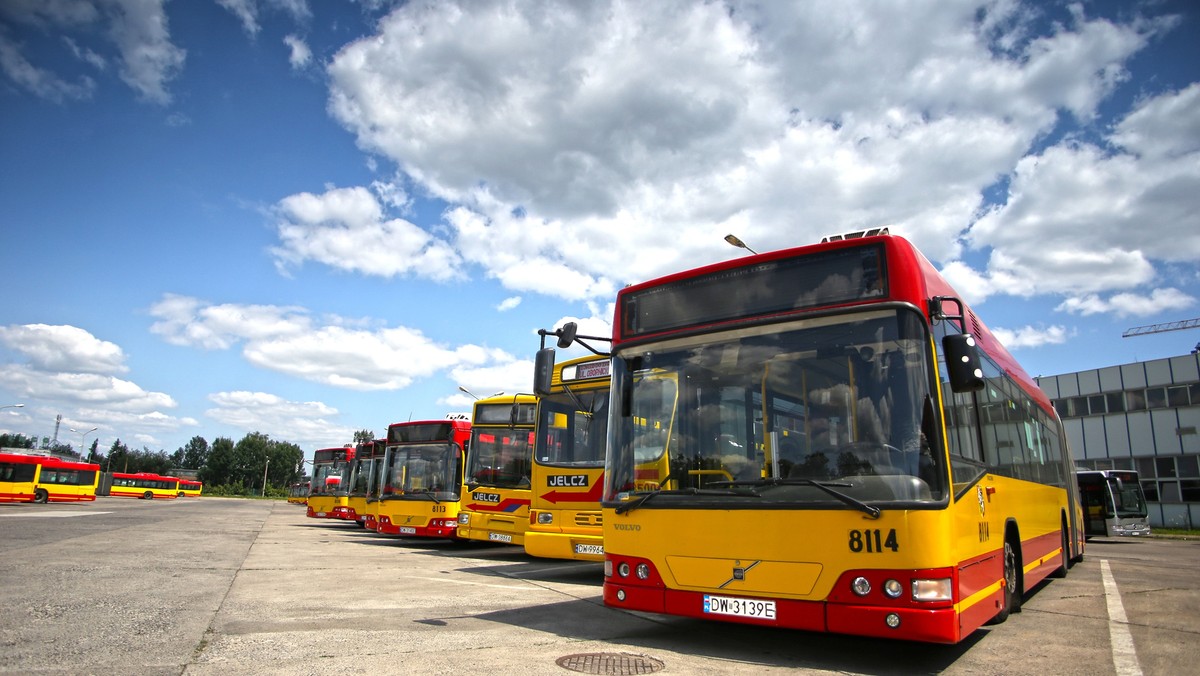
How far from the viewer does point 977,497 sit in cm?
577

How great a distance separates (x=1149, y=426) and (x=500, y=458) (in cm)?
4002

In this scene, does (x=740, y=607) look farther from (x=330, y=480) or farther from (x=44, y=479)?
(x=44, y=479)

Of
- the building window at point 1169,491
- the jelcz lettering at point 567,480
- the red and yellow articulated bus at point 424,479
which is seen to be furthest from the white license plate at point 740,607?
the building window at point 1169,491

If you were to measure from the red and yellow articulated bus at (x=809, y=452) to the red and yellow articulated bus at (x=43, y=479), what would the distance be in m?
52.7

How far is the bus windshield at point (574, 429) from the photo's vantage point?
11242 millimetres

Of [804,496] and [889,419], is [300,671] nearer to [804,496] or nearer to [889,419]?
[804,496]

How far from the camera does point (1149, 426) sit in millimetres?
39375

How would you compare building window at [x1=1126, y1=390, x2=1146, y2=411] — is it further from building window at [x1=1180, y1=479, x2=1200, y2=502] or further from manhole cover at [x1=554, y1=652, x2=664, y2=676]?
manhole cover at [x1=554, y1=652, x2=664, y2=676]

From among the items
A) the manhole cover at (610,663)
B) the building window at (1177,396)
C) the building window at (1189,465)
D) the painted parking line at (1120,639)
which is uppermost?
the building window at (1177,396)

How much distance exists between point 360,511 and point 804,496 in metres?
24.2

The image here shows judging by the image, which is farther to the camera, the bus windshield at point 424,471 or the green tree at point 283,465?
the green tree at point 283,465

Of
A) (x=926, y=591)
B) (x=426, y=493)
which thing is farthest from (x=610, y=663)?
(x=426, y=493)

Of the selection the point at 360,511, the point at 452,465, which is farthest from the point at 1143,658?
the point at 360,511

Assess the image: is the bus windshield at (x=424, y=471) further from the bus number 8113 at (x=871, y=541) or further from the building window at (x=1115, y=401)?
the building window at (x=1115, y=401)
